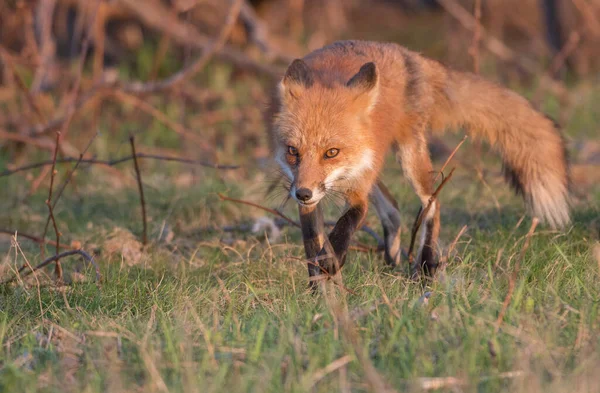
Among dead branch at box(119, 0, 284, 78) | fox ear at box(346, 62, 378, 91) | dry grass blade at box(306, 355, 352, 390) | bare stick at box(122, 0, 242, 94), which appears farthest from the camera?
dead branch at box(119, 0, 284, 78)

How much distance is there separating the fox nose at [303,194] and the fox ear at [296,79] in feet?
2.01

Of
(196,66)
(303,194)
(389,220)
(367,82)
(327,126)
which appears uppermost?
(367,82)

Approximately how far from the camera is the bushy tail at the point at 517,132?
178 inches

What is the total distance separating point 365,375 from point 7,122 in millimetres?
6108

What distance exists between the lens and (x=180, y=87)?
8.46 m

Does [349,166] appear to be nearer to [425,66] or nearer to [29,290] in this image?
[425,66]

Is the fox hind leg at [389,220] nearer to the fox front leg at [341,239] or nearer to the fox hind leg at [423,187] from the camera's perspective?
the fox hind leg at [423,187]

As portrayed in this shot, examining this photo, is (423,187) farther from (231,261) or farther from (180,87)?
(180,87)

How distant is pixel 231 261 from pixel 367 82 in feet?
4.51

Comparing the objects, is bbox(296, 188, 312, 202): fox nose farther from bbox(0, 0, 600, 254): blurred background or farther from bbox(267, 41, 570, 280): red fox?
bbox(0, 0, 600, 254): blurred background

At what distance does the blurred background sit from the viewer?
6.29 meters

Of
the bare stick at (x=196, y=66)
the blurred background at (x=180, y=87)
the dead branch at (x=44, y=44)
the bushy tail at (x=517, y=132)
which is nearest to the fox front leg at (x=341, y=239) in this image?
the bushy tail at (x=517, y=132)

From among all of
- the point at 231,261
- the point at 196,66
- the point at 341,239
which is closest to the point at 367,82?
the point at 341,239

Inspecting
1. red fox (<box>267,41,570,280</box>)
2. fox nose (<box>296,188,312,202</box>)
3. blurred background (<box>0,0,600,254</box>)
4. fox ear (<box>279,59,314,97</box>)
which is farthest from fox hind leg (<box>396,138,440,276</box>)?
blurred background (<box>0,0,600,254</box>)
